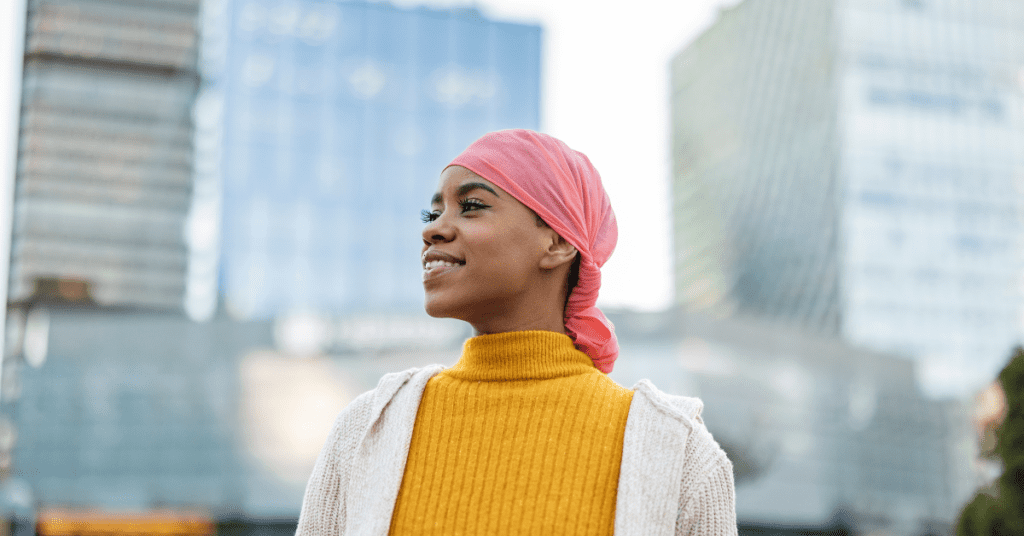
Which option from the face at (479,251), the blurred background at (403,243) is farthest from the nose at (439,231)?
the blurred background at (403,243)

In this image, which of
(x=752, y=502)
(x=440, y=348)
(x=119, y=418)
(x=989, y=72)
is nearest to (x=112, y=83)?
(x=119, y=418)

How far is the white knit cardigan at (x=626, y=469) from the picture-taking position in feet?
4.85

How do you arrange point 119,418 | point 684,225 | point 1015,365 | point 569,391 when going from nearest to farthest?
point 569,391
point 1015,365
point 119,418
point 684,225

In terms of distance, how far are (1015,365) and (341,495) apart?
695 cm

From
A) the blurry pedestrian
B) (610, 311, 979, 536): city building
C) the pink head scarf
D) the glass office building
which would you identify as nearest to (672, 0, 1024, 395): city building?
(610, 311, 979, 536): city building

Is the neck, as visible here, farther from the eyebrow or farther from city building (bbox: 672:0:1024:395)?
city building (bbox: 672:0:1024:395)

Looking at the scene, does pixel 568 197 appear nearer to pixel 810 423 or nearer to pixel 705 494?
pixel 705 494

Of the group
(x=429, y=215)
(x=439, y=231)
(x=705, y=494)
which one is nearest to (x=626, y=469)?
(x=705, y=494)

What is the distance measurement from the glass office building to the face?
55.5 metres

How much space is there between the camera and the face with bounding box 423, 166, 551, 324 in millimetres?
1664

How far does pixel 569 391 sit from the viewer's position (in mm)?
1644

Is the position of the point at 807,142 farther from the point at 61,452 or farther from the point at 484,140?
the point at 484,140

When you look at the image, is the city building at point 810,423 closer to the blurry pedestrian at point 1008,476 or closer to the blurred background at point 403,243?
the blurred background at point 403,243

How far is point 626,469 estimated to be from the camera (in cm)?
149
